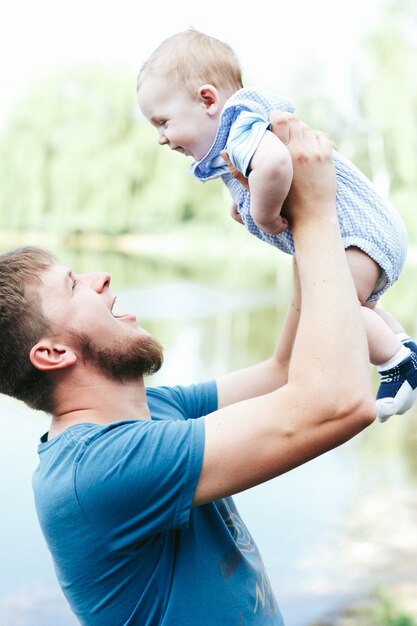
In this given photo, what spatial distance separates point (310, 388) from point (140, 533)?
1.23 feet

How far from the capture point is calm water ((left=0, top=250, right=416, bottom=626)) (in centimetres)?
449

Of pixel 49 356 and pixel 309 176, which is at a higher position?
pixel 309 176

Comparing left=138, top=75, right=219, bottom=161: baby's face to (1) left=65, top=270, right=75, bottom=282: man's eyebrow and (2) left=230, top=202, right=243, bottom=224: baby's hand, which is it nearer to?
(2) left=230, top=202, right=243, bottom=224: baby's hand

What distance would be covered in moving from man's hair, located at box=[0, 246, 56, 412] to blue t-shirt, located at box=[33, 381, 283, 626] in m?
0.13

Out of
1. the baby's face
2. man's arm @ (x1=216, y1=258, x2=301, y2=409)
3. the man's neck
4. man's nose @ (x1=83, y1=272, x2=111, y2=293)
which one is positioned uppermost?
the baby's face

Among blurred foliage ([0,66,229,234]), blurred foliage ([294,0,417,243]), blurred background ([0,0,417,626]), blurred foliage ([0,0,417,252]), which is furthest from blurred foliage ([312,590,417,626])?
blurred foliage ([0,66,229,234])

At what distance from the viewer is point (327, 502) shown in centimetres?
559

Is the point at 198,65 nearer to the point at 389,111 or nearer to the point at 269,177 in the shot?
the point at 269,177

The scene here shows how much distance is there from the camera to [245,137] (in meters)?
1.40

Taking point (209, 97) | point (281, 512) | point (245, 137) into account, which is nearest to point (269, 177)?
point (245, 137)

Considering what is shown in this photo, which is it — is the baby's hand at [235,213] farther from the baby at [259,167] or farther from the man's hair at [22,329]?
the man's hair at [22,329]

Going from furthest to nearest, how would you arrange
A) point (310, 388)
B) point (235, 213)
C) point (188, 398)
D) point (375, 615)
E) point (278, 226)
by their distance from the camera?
point (375, 615), point (188, 398), point (235, 213), point (278, 226), point (310, 388)

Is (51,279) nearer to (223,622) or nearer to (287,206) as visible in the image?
(287,206)

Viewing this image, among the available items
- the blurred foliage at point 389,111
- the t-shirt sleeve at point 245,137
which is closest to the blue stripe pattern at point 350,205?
the t-shirt sleeve at point 245,137
